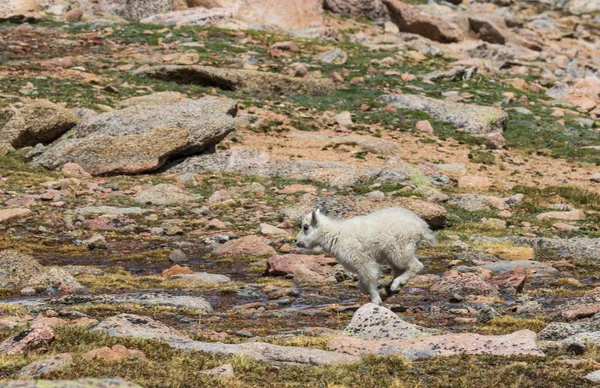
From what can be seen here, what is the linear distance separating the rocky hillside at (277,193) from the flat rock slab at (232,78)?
0.12 metres

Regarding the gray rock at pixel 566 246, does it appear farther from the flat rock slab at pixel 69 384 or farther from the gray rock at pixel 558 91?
the gray rock at pixel 558 91

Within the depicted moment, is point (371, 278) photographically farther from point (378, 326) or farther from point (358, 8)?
point (358, 8)

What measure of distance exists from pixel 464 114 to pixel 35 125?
20.0 meters

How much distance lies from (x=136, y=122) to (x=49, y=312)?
18.4 m

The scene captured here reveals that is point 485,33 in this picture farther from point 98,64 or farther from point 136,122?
point 136,122

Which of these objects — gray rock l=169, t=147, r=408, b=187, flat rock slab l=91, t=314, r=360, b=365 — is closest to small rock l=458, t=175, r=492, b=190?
gray rock l=169, t=147, r=408, b=187

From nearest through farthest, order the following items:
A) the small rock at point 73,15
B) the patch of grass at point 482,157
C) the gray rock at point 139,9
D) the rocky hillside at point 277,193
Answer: the rocky hillside at point 277,193 → the patch of grass at point 482,157 → the small rock at point 73,15 → the gray rock at point 139,9

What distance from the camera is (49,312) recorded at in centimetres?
1205

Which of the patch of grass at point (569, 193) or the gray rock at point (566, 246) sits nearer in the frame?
the gray rock at point (566, 246)

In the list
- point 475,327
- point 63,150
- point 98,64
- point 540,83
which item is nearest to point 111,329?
point 475,327

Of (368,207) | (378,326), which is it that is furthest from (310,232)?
(368,207)

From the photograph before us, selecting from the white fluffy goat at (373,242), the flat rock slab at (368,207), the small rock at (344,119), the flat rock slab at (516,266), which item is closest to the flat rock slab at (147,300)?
the white fluffy goat at (373,242)

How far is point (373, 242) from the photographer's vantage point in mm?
13945

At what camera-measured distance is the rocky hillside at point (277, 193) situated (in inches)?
385
